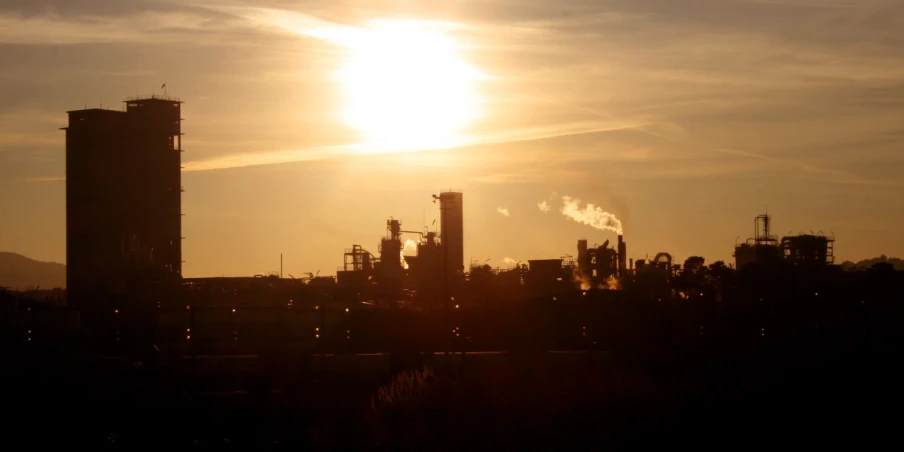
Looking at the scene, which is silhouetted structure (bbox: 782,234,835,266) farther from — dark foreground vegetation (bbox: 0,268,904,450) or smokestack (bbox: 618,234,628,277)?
dark foreground vegetation (bbox: 0,268,904,450)

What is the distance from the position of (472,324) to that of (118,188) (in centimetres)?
6556

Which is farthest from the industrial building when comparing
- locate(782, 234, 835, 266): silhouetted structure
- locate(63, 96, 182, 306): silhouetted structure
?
locate(63, 96, 182, 306): silhouetted structure

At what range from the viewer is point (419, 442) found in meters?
20.4

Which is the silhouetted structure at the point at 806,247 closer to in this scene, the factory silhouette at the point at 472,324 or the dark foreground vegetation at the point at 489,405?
the factory silhouette at the point at 472,324

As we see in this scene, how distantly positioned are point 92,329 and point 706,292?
111 ft

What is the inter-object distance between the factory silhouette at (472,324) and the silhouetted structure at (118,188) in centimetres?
31

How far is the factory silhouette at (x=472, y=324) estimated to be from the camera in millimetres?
→ 32875

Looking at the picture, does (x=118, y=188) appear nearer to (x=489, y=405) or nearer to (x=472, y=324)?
(x=472, y=324)

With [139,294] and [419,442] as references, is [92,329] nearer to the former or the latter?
[139,294]

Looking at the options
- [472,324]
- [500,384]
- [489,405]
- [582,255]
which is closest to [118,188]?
[582,255]

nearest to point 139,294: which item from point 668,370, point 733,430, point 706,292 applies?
point 706,292

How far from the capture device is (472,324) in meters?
52.3

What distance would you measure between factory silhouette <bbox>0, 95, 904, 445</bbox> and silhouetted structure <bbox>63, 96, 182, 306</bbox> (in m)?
0.31

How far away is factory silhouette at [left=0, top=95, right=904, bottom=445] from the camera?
32.9m
